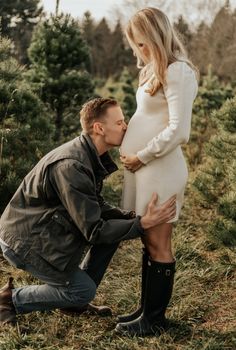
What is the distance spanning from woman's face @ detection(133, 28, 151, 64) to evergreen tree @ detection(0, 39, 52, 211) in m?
2.24

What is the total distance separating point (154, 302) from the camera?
2998mm

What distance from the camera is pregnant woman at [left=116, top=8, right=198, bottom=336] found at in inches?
103

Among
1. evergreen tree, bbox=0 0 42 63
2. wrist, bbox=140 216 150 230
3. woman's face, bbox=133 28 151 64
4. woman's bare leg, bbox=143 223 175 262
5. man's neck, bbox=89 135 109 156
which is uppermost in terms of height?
evergreen tree, bbox=0 0 42 63

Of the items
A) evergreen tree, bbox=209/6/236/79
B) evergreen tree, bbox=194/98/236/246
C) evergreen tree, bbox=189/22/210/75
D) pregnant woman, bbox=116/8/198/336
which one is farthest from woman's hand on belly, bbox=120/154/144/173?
evergreen tree, bbox=189/22/210/75

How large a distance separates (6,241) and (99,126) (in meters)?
0.88

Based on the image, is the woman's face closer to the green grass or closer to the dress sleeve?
the dress sleeve

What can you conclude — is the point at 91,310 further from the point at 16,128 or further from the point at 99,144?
the point at 16,128

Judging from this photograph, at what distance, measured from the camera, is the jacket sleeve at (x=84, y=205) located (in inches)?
106

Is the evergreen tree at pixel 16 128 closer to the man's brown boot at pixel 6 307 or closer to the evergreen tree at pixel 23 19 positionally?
the man's brown boot at pixel 6 307

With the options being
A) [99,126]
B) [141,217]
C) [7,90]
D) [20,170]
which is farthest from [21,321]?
[7,90]

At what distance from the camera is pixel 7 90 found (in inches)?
190

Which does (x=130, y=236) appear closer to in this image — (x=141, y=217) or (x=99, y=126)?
(x=141, y=217)

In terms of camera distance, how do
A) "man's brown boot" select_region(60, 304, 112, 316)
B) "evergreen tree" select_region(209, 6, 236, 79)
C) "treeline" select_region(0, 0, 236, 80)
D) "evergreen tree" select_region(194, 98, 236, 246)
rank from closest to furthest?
Result: "man's brown boot" select_region(60, 304, 112, 316), "evergreen tree" select_region(194, 98, 236, 246), "treeline" select_region(0, 0, 236, 80), "evergreen tree" select_region(209, 6, 236, 79)

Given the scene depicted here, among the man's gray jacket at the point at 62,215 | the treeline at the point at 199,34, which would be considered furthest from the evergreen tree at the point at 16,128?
the treeline at the point at 199,34
